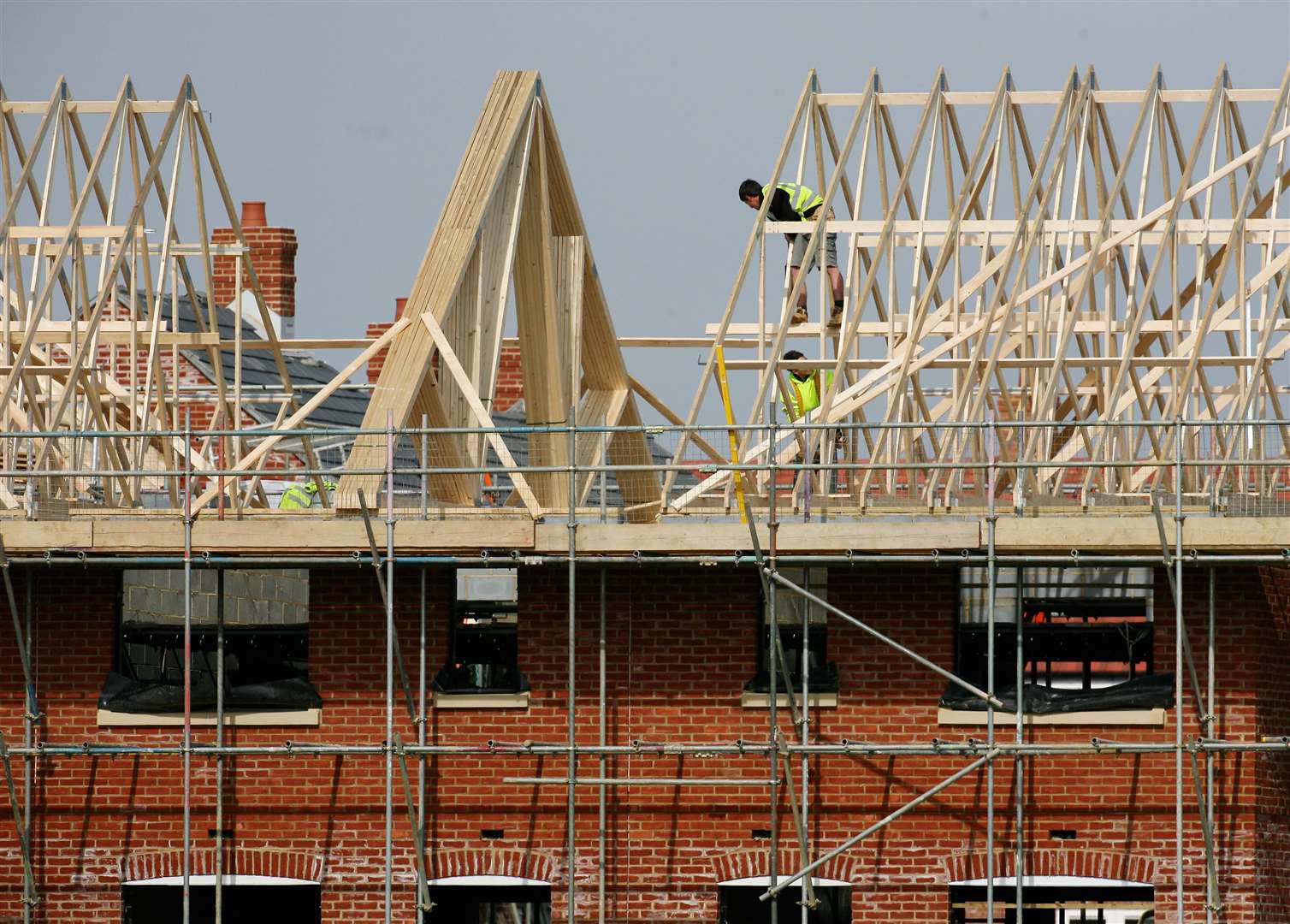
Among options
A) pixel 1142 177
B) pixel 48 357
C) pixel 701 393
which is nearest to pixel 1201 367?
pixel 1142 177

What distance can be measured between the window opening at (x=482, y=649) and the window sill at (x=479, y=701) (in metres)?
0.05

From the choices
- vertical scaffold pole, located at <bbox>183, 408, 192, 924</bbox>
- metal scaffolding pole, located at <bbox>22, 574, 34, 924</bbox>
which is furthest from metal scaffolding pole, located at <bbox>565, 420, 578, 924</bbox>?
metal scaffolding pole, located at <bbox>22, 574, 34, 924</bbox>

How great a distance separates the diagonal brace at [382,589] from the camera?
2089cm

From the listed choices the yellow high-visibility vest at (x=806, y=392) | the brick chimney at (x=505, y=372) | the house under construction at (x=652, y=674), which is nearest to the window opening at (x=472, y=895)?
the house under construction at (x=652, y=674)

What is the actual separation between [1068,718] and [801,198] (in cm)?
656

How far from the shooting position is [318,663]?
22109 millimetres

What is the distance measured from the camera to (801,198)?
25.4m

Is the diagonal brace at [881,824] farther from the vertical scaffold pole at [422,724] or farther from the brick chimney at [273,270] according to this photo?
the brick chimney at [273,270]

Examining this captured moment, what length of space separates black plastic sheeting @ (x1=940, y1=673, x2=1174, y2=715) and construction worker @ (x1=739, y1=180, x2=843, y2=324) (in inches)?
198

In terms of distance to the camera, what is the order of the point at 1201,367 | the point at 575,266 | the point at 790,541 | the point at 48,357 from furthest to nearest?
the point at 48,357 < the point at 575,266 < the point at 1201,367 < the point at 790,541

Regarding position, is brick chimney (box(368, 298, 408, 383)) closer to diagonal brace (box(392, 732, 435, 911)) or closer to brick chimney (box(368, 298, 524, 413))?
brick chimney (box(368, 298, 524, 413))

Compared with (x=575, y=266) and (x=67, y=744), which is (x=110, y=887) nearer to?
(x=67, y=744)

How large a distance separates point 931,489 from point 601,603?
320 centimetres

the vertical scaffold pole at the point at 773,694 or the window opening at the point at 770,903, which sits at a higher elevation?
the vertical scaffold pole at the point at 773,694
